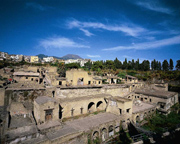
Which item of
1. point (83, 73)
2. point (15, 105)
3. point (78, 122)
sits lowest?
point (78, 122)

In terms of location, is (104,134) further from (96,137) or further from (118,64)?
(118,64)

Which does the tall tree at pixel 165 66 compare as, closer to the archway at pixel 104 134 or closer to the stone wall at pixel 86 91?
the stone wall at pixel 86 91

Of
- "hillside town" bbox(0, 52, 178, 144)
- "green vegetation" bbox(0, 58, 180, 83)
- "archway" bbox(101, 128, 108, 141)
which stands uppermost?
"green vegetation" bbox(0, 58, 180, 83)

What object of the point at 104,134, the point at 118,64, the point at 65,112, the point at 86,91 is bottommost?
the point at 104,134

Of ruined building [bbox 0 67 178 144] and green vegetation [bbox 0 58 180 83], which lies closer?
ruined building [bbox 0 67 178 144]

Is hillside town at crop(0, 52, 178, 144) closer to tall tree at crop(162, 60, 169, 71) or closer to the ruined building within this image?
the ruined building

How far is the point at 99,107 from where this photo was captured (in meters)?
22.4

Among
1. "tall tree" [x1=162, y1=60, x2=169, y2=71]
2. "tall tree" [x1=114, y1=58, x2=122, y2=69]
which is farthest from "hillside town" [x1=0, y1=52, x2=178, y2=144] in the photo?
"tall tree" [x1=114, y1=58, x2=122, y2=69]

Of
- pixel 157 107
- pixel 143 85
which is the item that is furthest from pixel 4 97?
pixel 143 85

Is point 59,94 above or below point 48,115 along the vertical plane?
above

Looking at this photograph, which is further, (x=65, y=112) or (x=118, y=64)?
(x=118, y=64)

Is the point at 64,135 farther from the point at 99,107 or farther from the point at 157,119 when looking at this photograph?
the point at 157,119

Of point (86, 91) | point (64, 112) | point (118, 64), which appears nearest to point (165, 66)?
point (118, 64)

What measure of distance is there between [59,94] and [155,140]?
14339mm
